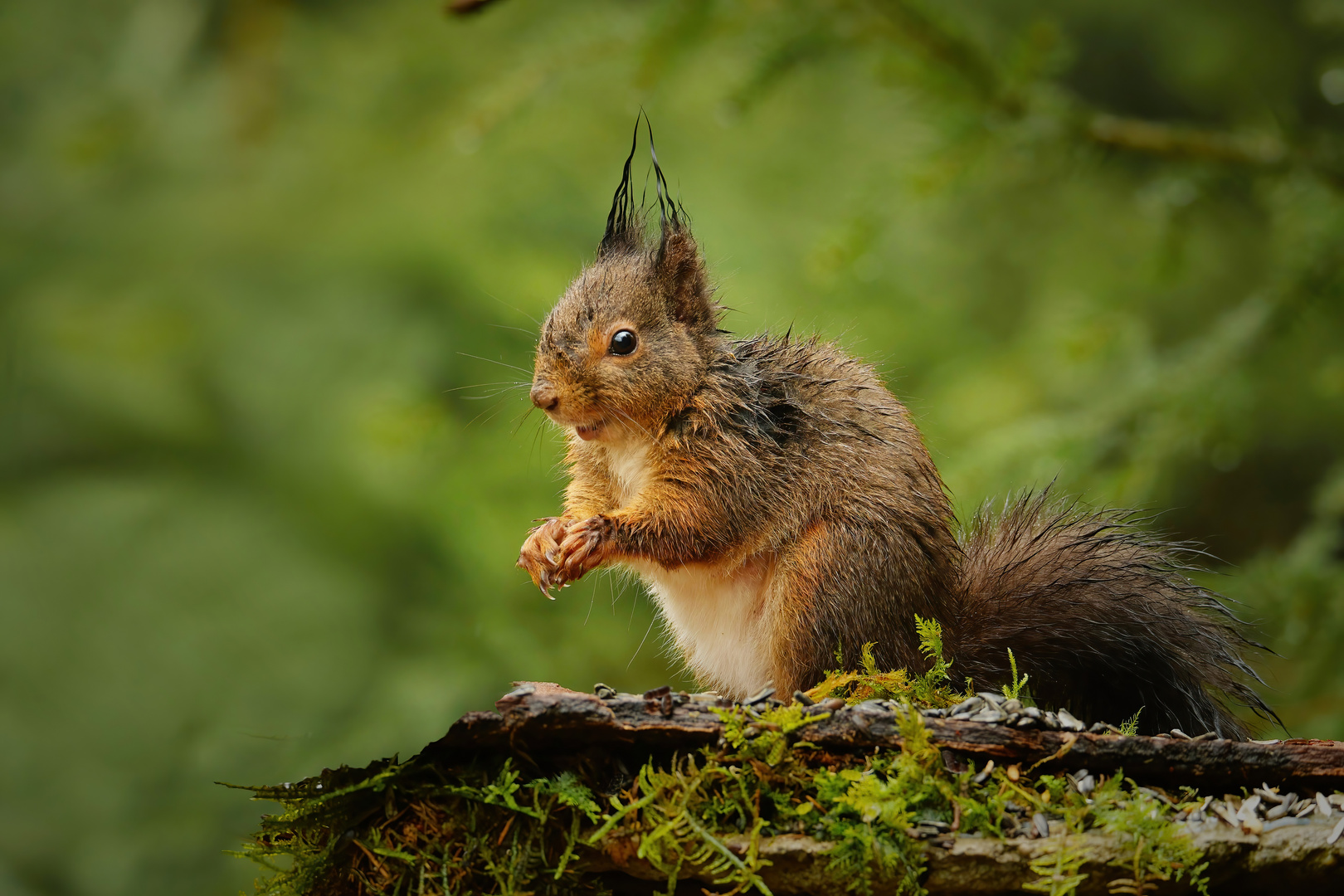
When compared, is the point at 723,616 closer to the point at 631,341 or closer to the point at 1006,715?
the point at 631,341

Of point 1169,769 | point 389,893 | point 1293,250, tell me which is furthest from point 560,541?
point 1293,250

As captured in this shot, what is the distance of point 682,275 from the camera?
2.30 meters

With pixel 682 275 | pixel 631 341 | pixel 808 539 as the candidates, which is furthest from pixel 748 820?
pixel 682 275

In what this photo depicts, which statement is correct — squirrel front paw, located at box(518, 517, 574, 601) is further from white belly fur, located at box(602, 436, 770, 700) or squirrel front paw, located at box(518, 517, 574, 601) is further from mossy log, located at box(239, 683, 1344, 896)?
mossy log, located at box(239, 683, 1344, 896)

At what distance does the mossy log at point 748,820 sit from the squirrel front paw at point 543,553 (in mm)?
525

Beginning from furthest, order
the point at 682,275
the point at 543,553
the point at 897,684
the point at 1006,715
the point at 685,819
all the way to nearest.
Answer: the point at 682,275 < the point at 543,553 < the point at 897,684 < the point at 1006,715 < the point at 685,819

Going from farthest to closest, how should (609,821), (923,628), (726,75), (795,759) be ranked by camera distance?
(726,75) < (923,628) < (795,759) < (609,821)

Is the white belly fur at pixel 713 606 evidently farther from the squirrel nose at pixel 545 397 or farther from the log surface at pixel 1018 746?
the log surface at pixel 1018 746

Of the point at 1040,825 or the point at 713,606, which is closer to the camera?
the point at 1040,825

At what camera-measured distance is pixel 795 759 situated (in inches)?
61.7

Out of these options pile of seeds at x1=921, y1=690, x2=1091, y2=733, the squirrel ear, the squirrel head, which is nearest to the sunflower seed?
pile of seeds at x1=921, y1=690, x2=1091, y2=733

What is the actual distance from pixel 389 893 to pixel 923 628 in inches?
36.6

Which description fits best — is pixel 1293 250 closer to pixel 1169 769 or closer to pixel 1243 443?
pixel 1243 443

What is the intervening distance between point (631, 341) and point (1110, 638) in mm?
1065
